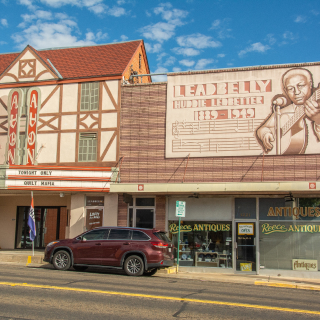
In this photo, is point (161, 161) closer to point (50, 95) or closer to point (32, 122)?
point (50, 95)

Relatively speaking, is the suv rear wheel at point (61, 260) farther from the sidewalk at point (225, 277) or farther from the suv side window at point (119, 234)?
the sidewalk at point (225, 277)

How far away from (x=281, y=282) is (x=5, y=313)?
1062cm

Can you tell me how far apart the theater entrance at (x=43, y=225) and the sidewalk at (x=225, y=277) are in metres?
4.60

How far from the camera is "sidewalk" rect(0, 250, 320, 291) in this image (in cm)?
1432

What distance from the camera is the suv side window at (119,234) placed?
47.3 ft

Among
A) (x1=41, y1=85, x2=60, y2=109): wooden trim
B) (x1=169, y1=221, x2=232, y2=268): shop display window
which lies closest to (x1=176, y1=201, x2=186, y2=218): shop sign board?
(x1=169, y1=221, x2=232, y2=268): shop display window

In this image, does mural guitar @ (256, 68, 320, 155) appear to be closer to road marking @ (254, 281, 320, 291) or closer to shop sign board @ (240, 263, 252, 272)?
shop sign board @ (240, 263, 252, 272)

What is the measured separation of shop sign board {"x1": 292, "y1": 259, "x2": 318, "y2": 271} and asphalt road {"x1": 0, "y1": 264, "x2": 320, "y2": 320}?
609cm

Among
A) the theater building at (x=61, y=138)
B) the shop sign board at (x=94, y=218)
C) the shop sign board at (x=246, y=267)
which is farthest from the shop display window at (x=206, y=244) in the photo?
the shop sign board at (x=94, y=218)

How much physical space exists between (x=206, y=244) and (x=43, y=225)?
35.8ft

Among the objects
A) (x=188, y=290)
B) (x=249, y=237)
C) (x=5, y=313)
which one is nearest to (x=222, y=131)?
(x=249, y=237)

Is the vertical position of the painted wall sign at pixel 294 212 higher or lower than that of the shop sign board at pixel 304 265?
higher

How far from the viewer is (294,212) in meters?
17.3

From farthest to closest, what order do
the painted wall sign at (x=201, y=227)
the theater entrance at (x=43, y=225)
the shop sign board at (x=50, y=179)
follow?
the theater entrance at (x=43, y=225) → the shop sign board at (x=50, y=179) → the painted wall sign at (x=201, y=227)
